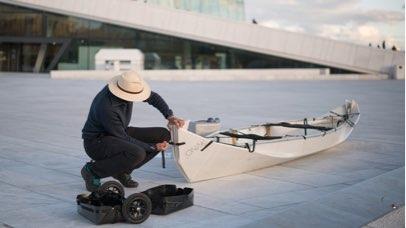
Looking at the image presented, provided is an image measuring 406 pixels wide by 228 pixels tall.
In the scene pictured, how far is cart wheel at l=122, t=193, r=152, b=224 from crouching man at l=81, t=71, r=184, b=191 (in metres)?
0.94

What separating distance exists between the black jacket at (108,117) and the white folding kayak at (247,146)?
0.49 metres

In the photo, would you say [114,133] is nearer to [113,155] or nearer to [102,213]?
[113,155]

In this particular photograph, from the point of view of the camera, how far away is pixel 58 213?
19.3 feet

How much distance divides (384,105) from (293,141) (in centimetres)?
1294

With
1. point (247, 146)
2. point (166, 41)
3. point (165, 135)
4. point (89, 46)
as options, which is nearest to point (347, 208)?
point (247, 146)

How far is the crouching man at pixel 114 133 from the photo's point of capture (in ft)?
21.5

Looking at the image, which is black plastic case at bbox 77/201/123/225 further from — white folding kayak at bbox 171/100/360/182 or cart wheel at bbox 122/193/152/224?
white folding kayak at bbox 171/100/360/182

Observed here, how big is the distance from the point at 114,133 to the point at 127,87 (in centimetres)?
50

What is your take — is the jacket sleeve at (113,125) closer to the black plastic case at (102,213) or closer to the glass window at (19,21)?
the black plastic case at (102,213)

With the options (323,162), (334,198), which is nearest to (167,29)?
(323,162)

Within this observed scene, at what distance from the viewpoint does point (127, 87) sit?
6543 mm

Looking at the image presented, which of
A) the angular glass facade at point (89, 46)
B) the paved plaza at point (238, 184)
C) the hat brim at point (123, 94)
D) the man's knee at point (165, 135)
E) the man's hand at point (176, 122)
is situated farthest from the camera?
the angular glass facade at point (89, 46)

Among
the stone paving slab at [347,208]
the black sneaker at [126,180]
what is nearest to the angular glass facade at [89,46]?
the black sneaker at [126,180]

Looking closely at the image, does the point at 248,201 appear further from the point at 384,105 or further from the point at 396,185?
the point at 384,105
